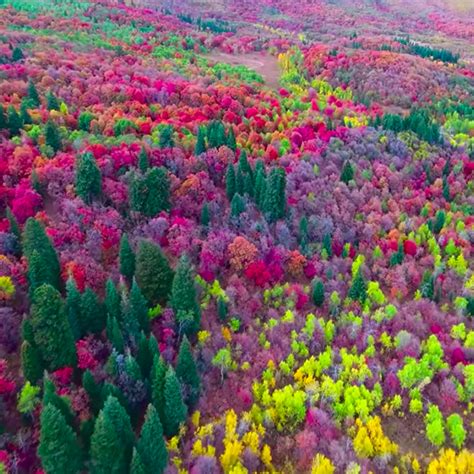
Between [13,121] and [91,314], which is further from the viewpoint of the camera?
[13,121]

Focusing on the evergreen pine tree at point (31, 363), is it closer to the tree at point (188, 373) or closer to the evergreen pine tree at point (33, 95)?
the tree at point (188, 373)

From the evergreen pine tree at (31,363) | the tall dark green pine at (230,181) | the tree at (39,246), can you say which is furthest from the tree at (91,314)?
the tall dark green pine at (230,181)

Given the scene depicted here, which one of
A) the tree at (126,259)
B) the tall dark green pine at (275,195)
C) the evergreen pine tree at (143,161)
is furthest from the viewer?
the tall dark green pine at (275,195)

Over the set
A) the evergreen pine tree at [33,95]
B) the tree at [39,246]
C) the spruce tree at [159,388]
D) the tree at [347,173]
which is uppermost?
the evergreen pine tree at [33,95]

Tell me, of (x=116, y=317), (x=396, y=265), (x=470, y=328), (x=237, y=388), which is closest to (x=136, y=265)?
(x=116, y=317)

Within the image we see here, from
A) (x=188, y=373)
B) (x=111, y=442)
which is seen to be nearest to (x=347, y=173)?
(x=188, y=373)

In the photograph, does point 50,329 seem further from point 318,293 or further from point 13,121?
point 13,121

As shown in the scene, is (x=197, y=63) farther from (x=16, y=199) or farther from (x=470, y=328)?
(x=470, y=328)
